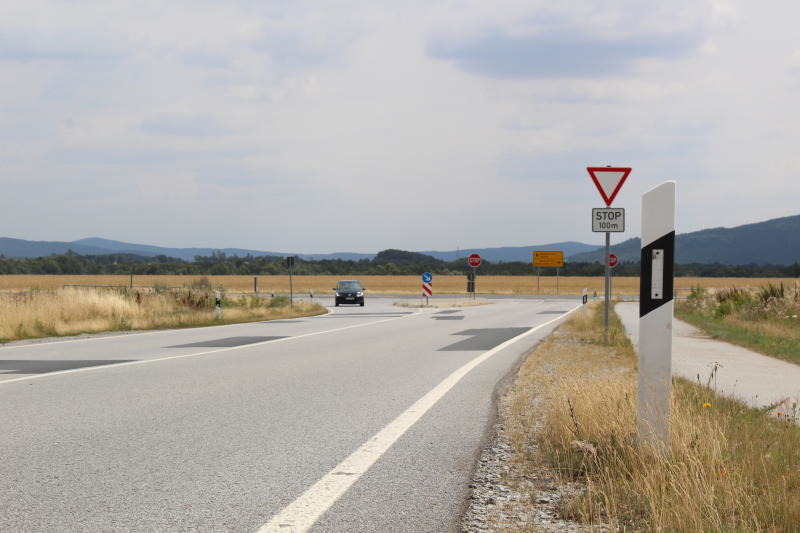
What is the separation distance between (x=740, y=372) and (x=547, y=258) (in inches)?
3355

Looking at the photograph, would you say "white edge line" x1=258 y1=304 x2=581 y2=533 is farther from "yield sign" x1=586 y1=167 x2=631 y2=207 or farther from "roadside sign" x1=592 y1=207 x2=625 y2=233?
"yield sign" x1=586 y1=167 x2=631 y2=207

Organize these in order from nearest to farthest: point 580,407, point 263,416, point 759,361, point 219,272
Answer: point 580,407
point 263,416
point 759,361
point 219,272

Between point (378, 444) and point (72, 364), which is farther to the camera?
point (72, 364)

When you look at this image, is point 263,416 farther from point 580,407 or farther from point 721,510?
point 721,510

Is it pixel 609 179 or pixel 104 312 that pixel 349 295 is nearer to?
pixel 104 312

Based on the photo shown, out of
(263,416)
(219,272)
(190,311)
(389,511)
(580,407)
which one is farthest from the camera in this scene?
(219,272)

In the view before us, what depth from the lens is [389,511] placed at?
15.3ft

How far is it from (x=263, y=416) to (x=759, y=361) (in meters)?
9.47

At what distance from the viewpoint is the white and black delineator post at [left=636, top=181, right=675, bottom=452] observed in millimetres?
5117

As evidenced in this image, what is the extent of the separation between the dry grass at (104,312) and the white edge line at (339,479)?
13636 mm

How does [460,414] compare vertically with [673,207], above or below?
below

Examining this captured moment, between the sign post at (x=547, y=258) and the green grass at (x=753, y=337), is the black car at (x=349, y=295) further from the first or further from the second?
the sign post at (x=547, y=258)

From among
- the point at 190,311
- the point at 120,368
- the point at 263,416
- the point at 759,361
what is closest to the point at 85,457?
the point at 263,416

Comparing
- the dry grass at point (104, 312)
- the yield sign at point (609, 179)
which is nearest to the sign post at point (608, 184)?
the yield sign at point (609, 179)
